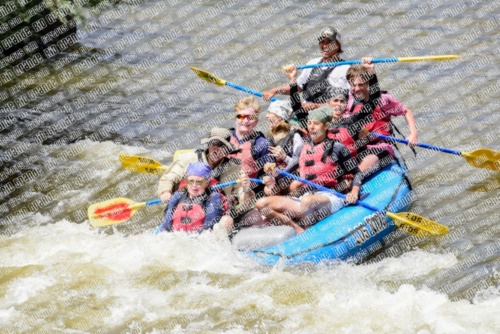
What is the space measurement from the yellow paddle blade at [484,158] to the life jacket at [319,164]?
5.38 feet

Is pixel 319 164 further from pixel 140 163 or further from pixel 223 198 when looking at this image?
pixel 140 163

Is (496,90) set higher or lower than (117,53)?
lower

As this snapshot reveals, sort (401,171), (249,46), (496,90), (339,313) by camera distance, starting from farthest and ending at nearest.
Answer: (249,46), (496,90), (401,171), (339,313)

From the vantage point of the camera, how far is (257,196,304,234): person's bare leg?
761 centimetres

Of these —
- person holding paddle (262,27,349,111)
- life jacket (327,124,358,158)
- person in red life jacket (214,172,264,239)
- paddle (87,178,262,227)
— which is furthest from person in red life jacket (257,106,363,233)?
paddle (87,178,262,227)

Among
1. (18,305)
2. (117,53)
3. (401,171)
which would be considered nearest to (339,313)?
(401,171)

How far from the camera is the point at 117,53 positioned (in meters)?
15.0

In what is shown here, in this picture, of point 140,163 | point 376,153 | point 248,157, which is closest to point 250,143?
point 248,157

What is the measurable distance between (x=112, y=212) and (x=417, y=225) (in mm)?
2902

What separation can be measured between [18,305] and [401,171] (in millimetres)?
3737

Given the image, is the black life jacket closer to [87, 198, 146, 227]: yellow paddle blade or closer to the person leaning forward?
the person leaning forward

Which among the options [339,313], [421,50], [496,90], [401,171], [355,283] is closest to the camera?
[339,313]

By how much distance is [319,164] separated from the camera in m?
7.82

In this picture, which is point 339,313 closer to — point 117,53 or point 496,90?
point 496,90
